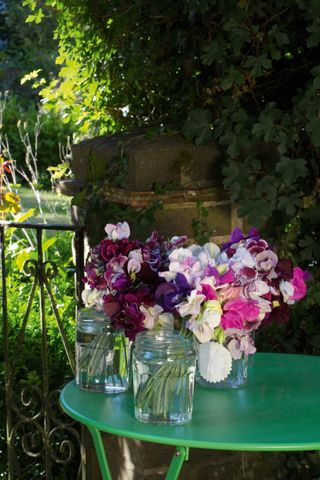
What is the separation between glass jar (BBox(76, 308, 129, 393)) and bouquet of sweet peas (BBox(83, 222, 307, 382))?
57mm

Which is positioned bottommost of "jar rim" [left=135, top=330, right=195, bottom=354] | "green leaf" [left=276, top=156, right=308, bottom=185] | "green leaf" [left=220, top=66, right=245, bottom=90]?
"jar rim" [left=135, top=330, right=195, bottom=354]

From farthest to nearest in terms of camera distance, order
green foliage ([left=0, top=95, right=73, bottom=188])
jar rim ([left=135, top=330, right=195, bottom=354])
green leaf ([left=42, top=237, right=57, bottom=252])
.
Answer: green foliage ([left=0, top=95, right=73, bottom=188])
green leaf ([left=42, top=237, right=57, bottom=252])
jar rim ([left=135, top=330, right=195, bottom=354])

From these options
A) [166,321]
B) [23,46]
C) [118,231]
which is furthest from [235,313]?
[23,46]

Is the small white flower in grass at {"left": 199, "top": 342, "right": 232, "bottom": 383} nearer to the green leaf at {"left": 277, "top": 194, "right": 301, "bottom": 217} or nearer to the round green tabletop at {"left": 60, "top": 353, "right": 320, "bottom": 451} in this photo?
the round green tabletop at {"left": 60, "top": 353, "right": 320, "bottom": 451}

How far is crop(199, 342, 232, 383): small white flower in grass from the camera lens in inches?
85.7

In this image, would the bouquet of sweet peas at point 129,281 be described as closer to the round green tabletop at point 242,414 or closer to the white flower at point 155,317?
the white flower at point 155,317

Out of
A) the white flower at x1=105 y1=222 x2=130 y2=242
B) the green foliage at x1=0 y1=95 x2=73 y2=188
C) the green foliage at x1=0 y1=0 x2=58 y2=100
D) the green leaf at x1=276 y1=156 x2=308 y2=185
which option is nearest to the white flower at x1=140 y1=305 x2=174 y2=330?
the white flower at x1=105 y1=222 x2=130 y2=242

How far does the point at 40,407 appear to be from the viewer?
3.39m

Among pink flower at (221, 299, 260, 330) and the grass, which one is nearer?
pink flower at (221, 299, 260, 330)

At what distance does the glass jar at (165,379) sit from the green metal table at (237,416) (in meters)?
0.03

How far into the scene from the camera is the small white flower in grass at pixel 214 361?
2176 millimetres

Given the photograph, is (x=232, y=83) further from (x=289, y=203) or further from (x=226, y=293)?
(x=226, y=293)

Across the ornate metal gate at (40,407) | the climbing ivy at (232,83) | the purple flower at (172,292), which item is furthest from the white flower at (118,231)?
the ornate metal gate at (40,407)

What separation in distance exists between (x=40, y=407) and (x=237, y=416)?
1.40 meters
